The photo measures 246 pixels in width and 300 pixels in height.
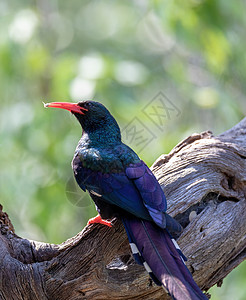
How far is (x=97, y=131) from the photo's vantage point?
3521mm

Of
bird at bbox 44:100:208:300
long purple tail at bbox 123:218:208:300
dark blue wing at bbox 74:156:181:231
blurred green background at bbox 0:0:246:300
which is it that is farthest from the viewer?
blurred green background at bbox 0:0:246:300

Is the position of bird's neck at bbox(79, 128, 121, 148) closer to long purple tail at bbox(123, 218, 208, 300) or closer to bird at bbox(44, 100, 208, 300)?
bird at bbox(44, 100, 208, 300)

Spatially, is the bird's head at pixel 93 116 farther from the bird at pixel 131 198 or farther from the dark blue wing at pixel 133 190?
the dark blue wing at pixel 133 190

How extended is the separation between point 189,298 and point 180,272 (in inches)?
7.9

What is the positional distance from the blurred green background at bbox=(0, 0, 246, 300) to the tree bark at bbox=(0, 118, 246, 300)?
1.45 meters

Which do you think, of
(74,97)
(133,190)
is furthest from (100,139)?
(74,97)

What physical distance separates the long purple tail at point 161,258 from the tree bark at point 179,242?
246mm

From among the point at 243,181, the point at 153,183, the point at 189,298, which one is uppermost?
the point at 153,183

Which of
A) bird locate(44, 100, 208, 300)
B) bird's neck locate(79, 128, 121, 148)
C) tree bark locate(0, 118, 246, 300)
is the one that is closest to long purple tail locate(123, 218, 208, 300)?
bird locate(44, 100, 208, 300)

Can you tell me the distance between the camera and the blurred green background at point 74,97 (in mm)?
5066

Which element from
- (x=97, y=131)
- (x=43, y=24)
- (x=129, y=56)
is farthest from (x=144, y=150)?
(x=129, y=56)

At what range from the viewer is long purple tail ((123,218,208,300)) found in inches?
96.4

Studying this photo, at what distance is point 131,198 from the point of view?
292 cm

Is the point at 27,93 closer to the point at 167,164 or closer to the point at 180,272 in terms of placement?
the point at 167,164
